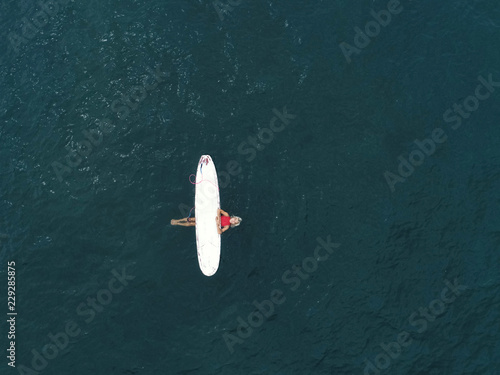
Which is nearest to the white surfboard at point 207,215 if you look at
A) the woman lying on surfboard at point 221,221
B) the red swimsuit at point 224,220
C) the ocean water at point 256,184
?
the woman lying on surfboard at point 221,221

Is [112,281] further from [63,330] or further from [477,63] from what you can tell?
[477,63]

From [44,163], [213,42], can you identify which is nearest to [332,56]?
[213,42]

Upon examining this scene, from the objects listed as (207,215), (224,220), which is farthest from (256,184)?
(207,215)

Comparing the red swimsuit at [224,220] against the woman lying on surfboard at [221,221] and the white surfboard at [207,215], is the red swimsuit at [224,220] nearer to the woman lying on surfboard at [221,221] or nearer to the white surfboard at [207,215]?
the woman lying on surfboard at [221,221]

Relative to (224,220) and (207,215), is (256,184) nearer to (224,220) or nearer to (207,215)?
(224,220)

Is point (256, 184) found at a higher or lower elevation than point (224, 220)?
higher

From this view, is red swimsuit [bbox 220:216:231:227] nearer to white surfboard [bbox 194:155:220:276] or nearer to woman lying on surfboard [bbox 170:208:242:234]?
woman lying on surfboard [bbox 170:208:242:234]

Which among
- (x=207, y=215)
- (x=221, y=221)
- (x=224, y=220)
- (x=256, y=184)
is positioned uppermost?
(x=256, y=184)
